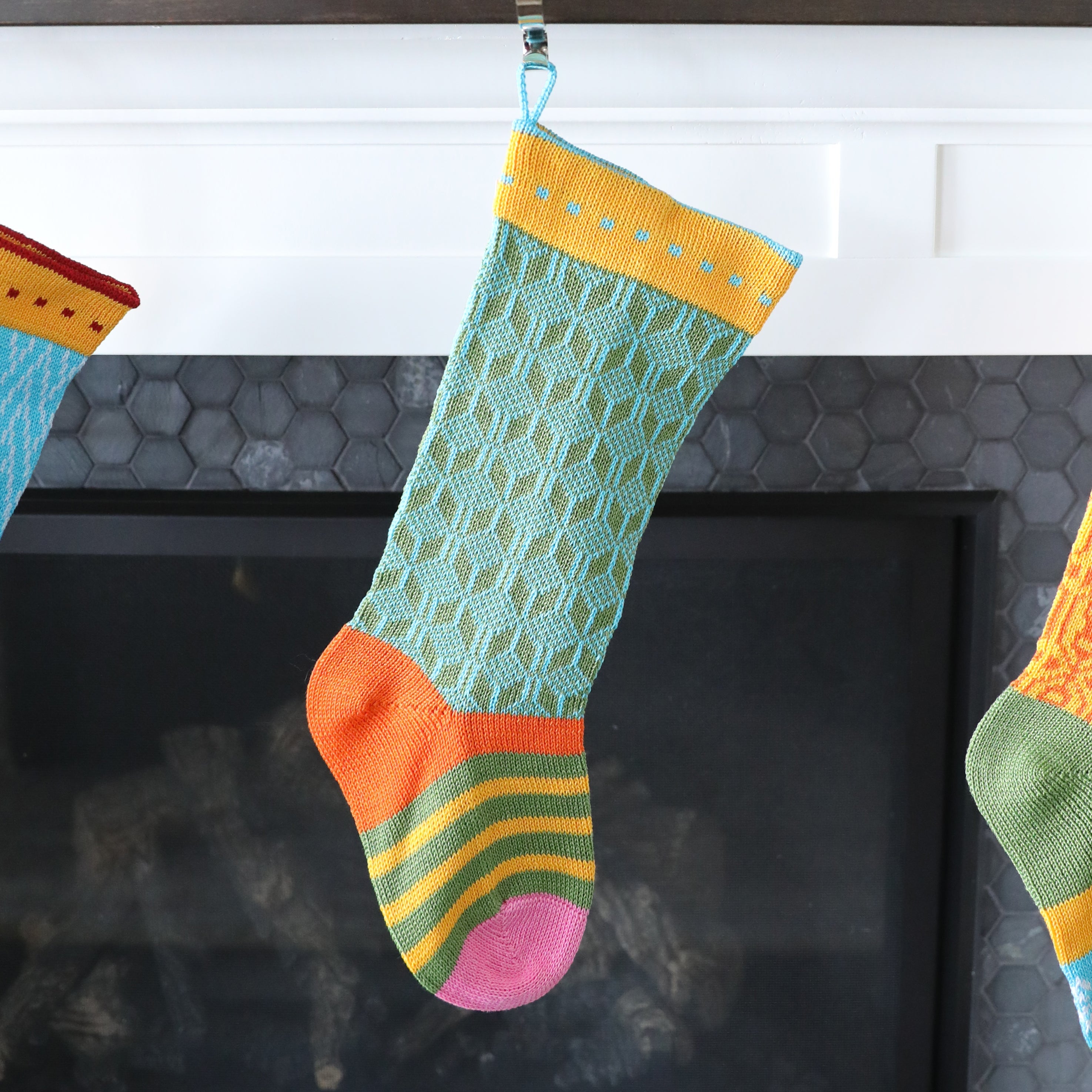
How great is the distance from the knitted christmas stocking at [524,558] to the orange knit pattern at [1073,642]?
0.33 m

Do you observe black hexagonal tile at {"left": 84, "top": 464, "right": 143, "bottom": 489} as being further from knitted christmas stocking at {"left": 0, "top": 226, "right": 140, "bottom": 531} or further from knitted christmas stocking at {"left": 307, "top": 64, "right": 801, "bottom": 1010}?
knitted christmas stocking at {"left": 307, "top": 64, "right": 801, "bottom": 1010}

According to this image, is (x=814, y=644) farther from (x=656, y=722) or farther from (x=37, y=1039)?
(x=37, y=1039)

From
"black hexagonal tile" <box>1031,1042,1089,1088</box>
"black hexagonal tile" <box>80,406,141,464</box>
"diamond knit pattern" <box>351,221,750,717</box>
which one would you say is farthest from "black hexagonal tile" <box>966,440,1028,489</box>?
"black hexagonal tile" <box>80,406,141,464</box>

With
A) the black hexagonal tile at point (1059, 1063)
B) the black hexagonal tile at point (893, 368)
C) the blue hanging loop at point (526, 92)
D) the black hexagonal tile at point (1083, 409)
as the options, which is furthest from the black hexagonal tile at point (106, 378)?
the black hexagonal tile at point (1059, 1063)

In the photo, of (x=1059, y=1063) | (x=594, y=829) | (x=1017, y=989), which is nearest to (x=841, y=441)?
(x=594, y=829)

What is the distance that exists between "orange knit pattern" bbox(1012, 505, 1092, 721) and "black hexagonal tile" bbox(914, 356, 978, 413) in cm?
28

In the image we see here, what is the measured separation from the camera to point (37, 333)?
89cm

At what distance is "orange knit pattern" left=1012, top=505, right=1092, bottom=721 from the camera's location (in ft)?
2.77

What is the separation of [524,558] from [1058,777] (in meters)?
0.46

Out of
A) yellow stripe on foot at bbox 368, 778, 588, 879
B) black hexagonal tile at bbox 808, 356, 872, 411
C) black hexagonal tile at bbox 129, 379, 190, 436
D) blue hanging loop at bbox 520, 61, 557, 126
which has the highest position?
blue hanging loop at bbox 520, 61, 557, 126

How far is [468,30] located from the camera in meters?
0.90

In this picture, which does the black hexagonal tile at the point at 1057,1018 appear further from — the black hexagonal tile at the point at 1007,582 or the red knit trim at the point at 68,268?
the red knit trim at the point at 68,268

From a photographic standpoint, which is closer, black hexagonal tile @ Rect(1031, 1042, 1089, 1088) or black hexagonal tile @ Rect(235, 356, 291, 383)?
black hexagonal tile @ Rect(235, 356, 291, 383)

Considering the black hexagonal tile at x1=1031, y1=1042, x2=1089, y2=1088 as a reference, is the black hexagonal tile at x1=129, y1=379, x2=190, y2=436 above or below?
above
